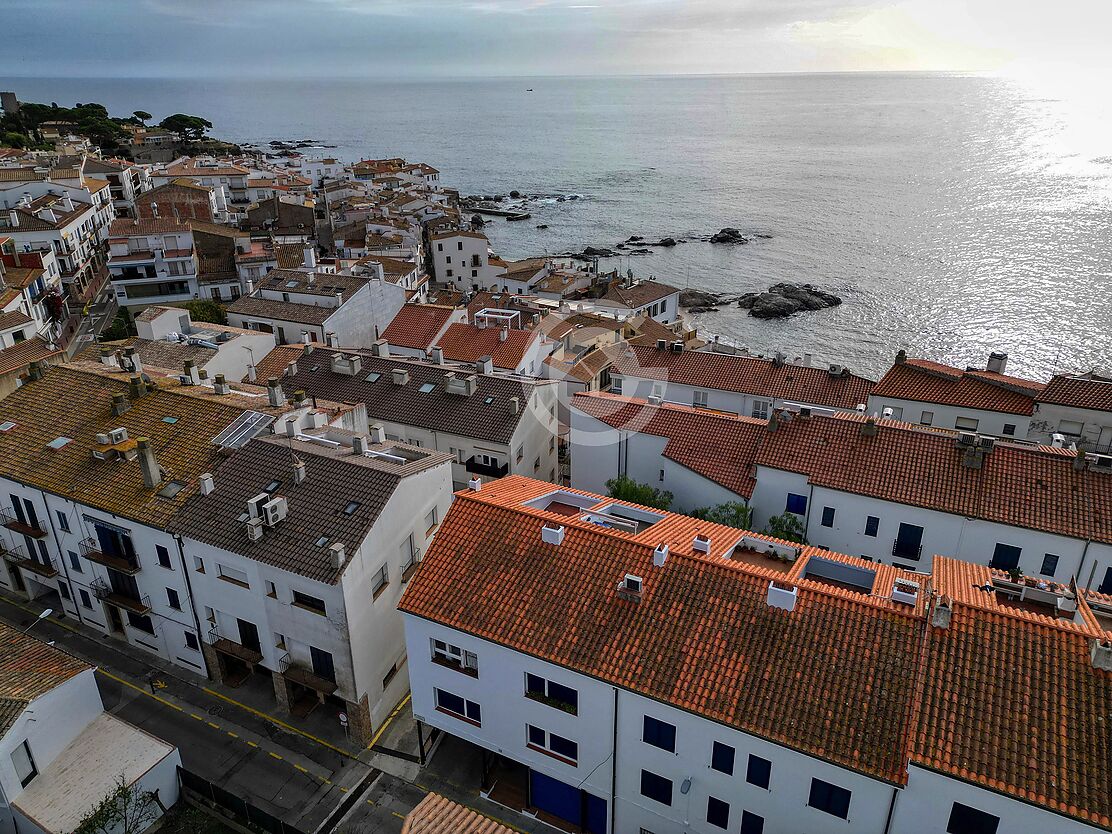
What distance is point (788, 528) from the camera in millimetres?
34875

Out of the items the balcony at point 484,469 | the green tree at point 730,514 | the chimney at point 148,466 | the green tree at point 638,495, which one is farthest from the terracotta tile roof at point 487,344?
the chimney at point 148,466

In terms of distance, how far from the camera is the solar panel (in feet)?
106

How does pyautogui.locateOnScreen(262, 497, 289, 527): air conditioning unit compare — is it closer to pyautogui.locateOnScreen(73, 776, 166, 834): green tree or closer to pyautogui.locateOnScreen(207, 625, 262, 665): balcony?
pyautogui.locateOnScreen(207, 625, 262, 665): balcony

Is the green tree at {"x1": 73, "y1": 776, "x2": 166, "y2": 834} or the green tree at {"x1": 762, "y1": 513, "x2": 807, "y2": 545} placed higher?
the green tree at {"x1": 762, "y1": 513, "x2": 807, "y2": 545}

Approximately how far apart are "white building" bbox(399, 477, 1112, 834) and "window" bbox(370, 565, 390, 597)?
10.4 ft

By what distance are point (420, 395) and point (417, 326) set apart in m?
18.5

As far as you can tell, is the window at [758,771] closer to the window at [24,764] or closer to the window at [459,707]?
the window at [459,707]

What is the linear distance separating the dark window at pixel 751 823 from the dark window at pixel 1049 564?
1940cm

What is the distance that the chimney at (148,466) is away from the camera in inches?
1220

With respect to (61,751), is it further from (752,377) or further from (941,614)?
(752,377)

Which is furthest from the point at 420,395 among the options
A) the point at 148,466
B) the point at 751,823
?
the point at 751,823

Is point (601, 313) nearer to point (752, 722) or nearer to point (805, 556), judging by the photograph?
point (805, 556)

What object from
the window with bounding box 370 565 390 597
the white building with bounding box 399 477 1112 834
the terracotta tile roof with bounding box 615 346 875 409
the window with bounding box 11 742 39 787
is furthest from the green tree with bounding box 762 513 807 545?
the window with bounding box 11 742 39 787

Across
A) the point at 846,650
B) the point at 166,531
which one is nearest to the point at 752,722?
the point at 846,650
